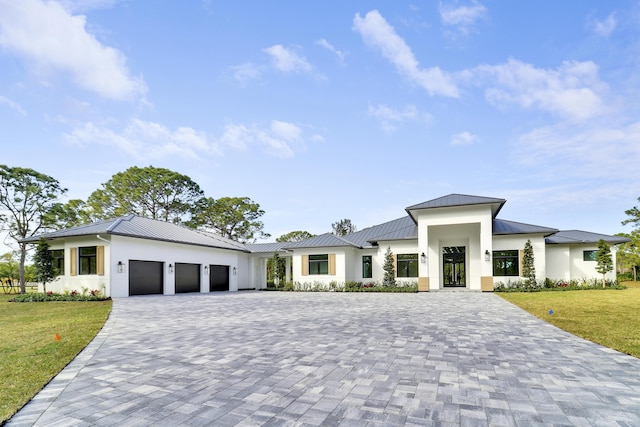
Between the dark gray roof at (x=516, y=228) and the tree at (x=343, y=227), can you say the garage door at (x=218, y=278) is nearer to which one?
the dark gray roof at (x=516, y=228)

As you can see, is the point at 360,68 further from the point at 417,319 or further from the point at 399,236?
the point at 399,236

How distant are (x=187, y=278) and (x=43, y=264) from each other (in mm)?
7051

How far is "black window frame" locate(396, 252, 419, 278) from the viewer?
847 inches

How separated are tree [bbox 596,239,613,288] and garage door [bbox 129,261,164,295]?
24705 millimetres

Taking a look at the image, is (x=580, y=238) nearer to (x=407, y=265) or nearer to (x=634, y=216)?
(x=407, y=265)

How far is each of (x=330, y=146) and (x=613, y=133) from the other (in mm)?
12112

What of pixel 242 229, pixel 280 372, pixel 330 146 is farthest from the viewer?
pixel 242 229

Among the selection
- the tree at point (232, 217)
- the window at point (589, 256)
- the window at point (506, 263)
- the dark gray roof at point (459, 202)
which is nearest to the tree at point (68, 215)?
the tree at point (232, 217)

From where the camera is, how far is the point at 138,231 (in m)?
17.9

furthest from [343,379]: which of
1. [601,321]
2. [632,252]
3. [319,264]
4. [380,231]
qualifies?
[632,252]

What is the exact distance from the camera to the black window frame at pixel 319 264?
22328mm

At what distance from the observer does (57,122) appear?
45.1ft

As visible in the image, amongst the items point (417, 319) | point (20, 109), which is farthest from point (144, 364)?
point (20, 109)

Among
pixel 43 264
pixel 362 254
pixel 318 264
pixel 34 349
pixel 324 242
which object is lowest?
pixel 318 264
